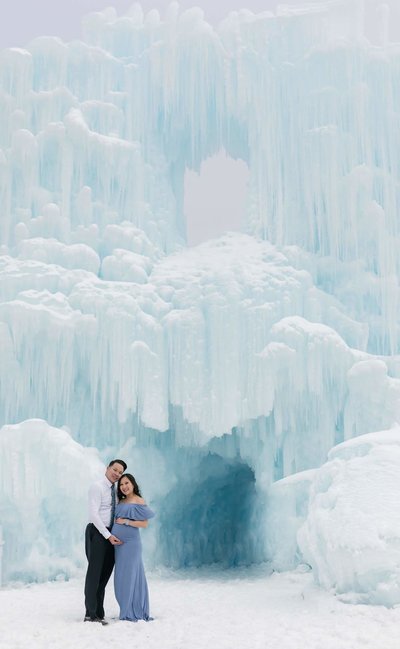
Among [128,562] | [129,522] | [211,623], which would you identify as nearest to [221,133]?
[129,522]

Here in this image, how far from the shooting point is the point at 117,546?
832 centimetres

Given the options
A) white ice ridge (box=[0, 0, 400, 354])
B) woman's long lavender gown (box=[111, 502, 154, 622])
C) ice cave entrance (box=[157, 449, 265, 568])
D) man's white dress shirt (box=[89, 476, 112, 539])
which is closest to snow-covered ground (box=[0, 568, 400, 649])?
woman's long lavender gown (box=[111, 502, 154, 622])

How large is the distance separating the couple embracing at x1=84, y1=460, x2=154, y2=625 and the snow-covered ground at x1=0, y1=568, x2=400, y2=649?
10.6 inches

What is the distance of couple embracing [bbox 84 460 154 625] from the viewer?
8.18 meters

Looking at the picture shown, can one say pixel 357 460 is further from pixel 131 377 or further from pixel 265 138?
pixel 265 138

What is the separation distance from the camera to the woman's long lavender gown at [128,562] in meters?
8.20

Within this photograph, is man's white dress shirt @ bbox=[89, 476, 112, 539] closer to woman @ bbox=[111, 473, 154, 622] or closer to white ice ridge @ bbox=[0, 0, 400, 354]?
woman @ bbox=[111, 473, 154, 622]

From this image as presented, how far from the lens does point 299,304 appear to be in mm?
16484

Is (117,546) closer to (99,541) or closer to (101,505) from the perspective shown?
(99,541)

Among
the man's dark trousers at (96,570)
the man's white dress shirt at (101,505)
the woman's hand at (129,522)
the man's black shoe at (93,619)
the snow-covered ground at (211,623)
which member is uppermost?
the man's white dress shirt at (101,505)

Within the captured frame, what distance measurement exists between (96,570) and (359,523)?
12.1 ft

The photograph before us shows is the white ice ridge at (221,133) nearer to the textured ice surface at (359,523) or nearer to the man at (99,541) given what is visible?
the textured ice surface at (359,523)

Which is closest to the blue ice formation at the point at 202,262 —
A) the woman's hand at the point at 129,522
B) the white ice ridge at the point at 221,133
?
the white ice ridge at the point at 221,133

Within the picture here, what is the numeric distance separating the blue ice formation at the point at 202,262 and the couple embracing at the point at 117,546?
213 inches
